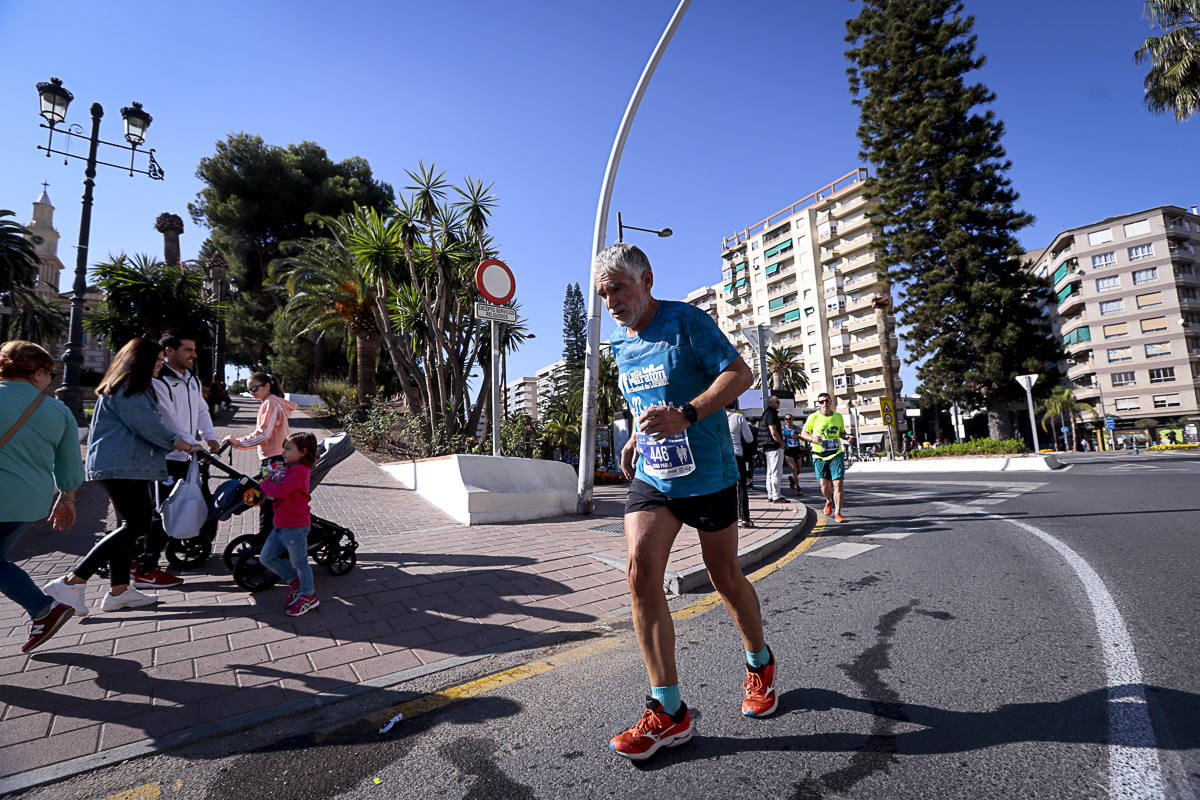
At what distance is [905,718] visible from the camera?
6.95ft

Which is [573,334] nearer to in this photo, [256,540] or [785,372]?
[785,372]

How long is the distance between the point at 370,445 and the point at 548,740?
1429 cm

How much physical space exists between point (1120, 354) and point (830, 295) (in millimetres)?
27025

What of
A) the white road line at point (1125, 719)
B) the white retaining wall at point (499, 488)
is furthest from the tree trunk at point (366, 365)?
the white road line at point (1125, 719)

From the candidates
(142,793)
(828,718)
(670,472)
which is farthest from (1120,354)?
(142,793)

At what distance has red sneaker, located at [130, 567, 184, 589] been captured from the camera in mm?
4176

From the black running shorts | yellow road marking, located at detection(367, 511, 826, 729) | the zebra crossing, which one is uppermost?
the black running shorts

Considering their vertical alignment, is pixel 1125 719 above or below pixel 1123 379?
below

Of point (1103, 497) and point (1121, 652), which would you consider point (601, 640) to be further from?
point (1103, 497)

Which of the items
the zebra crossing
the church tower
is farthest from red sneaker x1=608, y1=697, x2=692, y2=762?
the church tower

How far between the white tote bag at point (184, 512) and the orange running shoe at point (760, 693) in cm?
396

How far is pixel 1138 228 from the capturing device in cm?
5338

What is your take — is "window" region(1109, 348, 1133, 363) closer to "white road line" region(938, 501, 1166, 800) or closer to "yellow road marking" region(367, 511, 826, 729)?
"white road line" region(938, 501, 1166, 800)

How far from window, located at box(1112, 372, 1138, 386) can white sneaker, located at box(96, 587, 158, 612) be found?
238 feet
